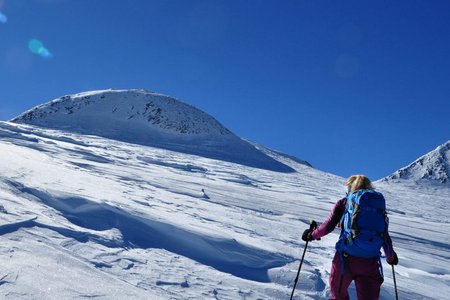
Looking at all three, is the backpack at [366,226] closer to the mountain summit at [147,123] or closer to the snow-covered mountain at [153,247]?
the snow-covered mountain at [153,247]

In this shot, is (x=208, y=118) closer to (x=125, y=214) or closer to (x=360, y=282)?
(x=125, y=214)

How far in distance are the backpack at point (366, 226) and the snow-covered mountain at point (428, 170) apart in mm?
42319

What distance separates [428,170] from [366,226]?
46.5 meters

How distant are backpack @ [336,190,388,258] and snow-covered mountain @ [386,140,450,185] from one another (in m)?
42.3

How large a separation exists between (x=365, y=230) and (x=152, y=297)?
91.1 inches

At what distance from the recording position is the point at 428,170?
46438 mm

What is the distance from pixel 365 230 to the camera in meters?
4.31

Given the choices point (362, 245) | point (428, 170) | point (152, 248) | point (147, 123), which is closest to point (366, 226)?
point (362, 245)

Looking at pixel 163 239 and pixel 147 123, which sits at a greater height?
pixel 147 123

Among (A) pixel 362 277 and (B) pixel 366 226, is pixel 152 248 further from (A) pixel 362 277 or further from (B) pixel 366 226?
(B) pixel 366 226

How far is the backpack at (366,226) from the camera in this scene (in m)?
4.30

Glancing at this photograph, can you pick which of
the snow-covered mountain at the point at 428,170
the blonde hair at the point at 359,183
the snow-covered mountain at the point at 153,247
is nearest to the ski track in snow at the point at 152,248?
the snow-covered mountain at the point at 153,247

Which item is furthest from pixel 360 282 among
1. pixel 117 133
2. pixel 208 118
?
pixel 208 118

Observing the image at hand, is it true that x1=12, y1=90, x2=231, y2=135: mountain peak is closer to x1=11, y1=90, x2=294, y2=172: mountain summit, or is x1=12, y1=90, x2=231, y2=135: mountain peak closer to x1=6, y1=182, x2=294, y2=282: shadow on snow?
x1=11, y1=90, x2=294, y2=172: mountain summit
